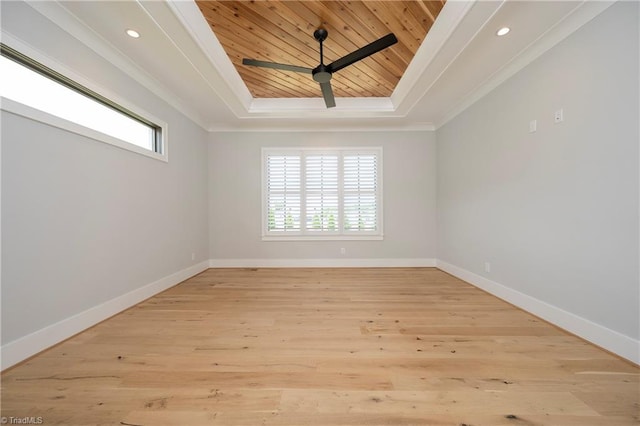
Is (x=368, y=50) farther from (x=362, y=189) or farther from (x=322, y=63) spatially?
(x=362, y=189)

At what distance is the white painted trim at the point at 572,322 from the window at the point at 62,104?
14.3 ft

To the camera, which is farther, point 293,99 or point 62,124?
point 293,99

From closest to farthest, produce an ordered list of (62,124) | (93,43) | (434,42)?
(62,124) → (93,43) → (434,42)

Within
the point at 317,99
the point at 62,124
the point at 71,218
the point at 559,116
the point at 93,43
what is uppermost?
the point at 317,99

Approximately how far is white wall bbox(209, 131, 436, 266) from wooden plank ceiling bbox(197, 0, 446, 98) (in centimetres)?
119

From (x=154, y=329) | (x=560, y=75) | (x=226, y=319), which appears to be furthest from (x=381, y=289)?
(x=560, y=75)

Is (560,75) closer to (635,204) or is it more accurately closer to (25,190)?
(635,204)

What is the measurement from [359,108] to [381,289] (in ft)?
9.08

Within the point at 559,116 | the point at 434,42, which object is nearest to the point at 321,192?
the point at 434,42

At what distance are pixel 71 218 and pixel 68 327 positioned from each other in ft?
2.84

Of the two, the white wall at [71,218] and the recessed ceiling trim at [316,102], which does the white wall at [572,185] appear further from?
the white wall at [71,218]

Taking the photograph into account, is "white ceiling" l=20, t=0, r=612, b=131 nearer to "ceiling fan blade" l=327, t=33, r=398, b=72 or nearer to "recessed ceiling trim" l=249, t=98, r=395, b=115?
"recessed ceiling trim" l=249, t=98, r=395, b=115

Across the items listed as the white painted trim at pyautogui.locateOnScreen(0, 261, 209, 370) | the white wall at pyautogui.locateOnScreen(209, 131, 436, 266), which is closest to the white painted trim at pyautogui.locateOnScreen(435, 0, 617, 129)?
the white wall at pyautogui.locateOnScreen(209, 131, 436, 266)

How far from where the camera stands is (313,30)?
241 centimetres
